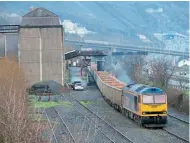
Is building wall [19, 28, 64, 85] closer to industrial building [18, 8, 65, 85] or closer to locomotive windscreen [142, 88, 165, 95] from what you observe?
industrial building [18, 8, 65, 85]

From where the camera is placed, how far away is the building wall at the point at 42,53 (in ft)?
178

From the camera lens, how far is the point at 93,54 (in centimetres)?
6806

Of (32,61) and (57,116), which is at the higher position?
(32,61)

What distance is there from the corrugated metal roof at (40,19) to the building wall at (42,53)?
5.64 ft

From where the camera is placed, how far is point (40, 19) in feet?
188

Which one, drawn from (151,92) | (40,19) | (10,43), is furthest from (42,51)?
(151,92)

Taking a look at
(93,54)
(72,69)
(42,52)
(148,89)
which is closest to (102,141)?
(148,89)

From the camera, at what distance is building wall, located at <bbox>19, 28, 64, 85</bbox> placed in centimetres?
5428

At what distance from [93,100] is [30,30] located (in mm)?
18183

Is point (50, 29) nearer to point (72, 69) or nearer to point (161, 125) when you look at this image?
point (72, 69)

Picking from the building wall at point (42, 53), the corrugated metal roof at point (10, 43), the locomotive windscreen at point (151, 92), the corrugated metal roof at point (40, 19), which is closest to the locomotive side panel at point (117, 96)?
the locomotive windscreen at point (151, 92)

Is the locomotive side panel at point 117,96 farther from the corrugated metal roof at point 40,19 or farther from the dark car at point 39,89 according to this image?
the corrugated metal roof at point 40,19

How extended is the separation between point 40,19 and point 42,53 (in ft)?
18.4

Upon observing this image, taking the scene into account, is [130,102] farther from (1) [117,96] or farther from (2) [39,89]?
(2) [39,89]
